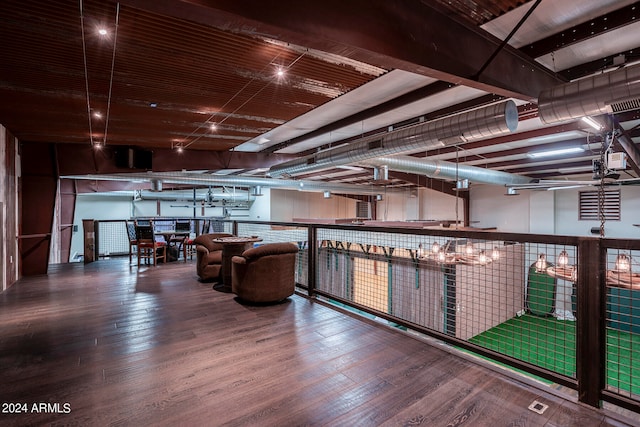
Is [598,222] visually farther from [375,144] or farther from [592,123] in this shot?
[375,144]

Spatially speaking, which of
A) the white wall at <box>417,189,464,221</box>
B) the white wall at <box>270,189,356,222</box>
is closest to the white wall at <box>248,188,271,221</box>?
the white wall at <box>270,189,356,222</box>

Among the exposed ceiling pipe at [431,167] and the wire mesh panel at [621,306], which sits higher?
the exposed ceiling pipe at [431,167]

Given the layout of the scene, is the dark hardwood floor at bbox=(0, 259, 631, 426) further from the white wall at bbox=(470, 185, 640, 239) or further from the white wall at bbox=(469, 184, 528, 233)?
the white wall at bbox=(469, 184, 528, 233)

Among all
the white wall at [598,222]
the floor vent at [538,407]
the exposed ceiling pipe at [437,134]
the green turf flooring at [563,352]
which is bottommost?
the green turf flooring at [563,352]

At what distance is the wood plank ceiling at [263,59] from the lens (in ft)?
6.58

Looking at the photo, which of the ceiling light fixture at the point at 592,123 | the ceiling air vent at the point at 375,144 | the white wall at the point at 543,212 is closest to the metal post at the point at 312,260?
the ceiling air vent at the point at 375,144

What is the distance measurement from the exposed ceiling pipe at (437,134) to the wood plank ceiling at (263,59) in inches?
13.3

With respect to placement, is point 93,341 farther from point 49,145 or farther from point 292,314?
point 49,145

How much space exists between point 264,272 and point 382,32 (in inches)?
108

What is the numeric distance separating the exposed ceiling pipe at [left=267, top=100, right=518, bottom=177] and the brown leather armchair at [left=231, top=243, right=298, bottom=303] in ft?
7.27

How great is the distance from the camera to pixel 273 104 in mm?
3877

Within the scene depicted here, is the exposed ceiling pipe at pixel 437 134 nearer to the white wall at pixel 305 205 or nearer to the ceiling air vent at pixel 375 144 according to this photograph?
the ceiling air vent at pixel 375 144

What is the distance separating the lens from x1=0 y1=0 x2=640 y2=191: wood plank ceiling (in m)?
2.01

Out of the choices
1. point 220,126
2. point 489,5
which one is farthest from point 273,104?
point 489,5
